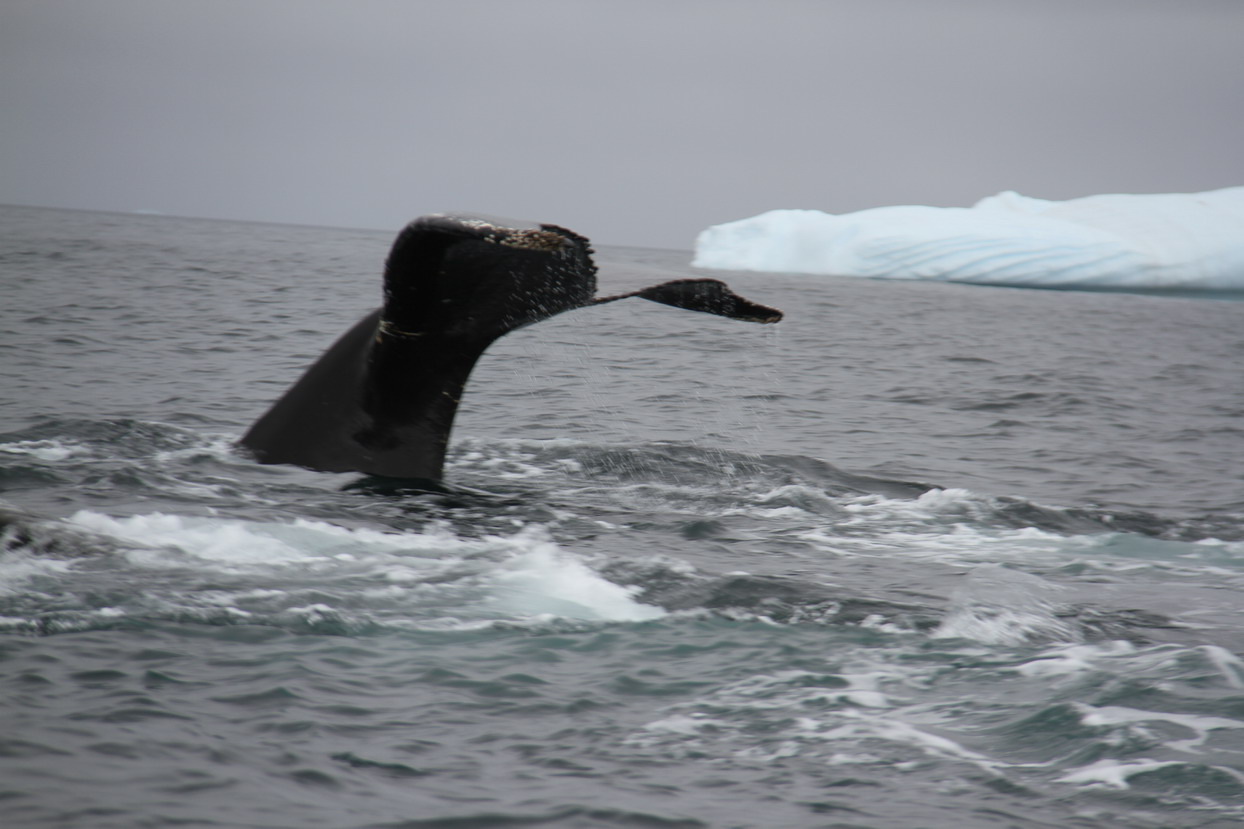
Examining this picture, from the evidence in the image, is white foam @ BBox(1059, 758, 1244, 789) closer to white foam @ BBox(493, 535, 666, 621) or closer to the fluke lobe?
white foam @ BBox(493, 535, 666, 621)

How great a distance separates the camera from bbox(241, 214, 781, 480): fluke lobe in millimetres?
5422

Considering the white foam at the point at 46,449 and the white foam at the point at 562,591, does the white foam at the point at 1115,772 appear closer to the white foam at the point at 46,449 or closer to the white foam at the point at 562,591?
the white foam at the point at 562,591

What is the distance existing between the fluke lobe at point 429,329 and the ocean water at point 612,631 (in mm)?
259

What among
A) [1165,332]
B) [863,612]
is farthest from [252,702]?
[1165,332]

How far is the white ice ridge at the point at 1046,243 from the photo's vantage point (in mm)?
42906

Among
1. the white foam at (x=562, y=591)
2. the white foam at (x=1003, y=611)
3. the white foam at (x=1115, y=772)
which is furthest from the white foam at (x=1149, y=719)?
the white foam at (x=562, y=591)

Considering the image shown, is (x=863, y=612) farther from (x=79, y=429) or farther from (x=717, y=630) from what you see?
(x=79, y=429)

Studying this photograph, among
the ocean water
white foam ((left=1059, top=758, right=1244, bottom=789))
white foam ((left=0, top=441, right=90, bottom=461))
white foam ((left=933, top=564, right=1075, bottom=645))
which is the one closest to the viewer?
the ocean water

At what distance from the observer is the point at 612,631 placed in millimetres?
4473

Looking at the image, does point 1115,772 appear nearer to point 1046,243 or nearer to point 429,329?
point 429,329

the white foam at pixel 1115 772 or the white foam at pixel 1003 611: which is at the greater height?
the white foam at pixel 1003 611

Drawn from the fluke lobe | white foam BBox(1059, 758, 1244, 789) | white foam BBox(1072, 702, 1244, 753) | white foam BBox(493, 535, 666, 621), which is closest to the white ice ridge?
the fluke lobe

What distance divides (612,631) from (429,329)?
2.19m

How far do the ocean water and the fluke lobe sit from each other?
0.26 m
